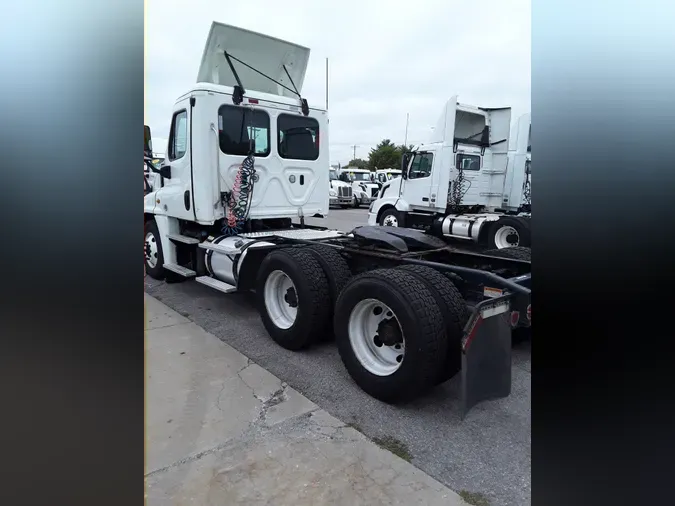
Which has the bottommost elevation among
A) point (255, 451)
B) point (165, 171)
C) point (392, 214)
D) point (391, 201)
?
point (255, 451)

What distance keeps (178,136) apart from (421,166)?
25.9 ft

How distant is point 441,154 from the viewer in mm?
12070

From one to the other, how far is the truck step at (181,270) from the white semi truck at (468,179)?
7167 millimetres

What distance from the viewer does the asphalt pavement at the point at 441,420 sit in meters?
2.80

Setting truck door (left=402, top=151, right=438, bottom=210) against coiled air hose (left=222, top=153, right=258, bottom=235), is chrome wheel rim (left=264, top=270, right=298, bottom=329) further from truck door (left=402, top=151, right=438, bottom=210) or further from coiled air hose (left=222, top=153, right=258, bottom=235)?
truck door (left=402, top=151, right=438, bottom=210)

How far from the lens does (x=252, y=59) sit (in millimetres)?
6520

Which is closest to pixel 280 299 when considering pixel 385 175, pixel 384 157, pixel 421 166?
pixel 421 166

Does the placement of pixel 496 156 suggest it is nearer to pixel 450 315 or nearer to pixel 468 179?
pixel 468 179

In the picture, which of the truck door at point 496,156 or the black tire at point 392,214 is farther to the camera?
the black tire at point 392,214

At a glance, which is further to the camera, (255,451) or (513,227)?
(513,227)

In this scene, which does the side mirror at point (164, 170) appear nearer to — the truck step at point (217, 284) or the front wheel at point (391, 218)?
the truck step at point (217, 284)

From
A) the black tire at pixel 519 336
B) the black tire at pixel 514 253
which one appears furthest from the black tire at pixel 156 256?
the black tire at pixel 519 336
